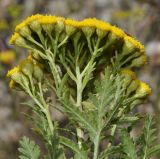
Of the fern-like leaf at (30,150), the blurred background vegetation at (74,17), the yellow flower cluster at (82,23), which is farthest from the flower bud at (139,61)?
the blurred background vegetation at (74,17)

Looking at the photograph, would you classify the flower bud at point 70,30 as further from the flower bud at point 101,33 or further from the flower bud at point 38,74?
the flower bud at point 38,74

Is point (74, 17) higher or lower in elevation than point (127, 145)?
higher

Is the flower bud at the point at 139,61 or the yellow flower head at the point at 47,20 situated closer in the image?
the yellow flower head at the point at 47,20

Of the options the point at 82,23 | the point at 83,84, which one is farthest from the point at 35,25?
the point at 83,84

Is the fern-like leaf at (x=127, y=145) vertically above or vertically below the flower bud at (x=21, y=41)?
below

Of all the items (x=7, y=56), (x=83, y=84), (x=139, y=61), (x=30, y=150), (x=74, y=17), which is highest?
(x=74, y=17)

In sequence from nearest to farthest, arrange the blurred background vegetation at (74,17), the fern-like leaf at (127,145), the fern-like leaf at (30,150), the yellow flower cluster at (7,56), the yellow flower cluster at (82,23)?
the fern-like leaf at (127,145) < the fern-like leaf at (30,150) < the yellow flower cluster at (82,23) < the yellow flower cluster at (7,56) < the blurred background vegetation at (74,17)

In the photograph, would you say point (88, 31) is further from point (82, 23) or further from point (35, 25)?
point (35, 25)

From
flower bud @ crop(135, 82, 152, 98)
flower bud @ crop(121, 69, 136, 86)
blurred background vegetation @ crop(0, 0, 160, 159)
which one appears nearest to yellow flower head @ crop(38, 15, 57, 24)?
flower bud @ crop(121, 69, 136, 86)
